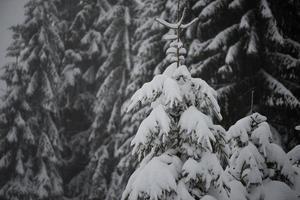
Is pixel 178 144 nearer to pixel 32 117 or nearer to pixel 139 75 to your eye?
pixel 139 75

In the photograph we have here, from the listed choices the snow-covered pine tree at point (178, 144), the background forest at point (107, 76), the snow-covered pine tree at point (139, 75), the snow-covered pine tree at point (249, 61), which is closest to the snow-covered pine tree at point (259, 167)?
the snow-covered pine tree at point (178, 144)

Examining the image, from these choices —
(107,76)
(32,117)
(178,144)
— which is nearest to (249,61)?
(178,144)

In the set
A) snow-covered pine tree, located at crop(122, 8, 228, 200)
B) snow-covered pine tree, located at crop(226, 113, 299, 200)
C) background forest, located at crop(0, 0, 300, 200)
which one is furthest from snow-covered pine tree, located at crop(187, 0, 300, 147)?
snow-covered pine tree, located at crop(122, 8, 228, 200)

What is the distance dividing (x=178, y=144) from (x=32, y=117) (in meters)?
19.0

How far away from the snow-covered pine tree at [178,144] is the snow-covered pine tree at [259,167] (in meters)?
1.26

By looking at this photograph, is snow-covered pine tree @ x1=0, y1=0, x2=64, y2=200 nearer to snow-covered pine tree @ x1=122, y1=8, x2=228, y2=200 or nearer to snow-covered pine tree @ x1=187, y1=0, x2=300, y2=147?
snow-covered pine tree @ x1=187, y1=0, x2=300, y2=147

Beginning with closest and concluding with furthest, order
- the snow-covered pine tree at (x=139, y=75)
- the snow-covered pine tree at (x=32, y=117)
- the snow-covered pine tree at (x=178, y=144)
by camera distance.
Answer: the snow-covered pine tree at (x=178, y=144) < the snow-covered pine tree at (x=139, y=75) < the snow-covered pine tree at (x=32, y=117)

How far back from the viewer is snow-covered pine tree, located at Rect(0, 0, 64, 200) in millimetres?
22469

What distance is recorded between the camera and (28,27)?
79.9 feet

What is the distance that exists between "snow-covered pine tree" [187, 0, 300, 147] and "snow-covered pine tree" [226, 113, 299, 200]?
791cm

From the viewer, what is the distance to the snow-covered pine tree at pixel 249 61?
15.4 metres

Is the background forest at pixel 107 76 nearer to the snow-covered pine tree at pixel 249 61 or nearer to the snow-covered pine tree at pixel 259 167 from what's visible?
the snow-covered pine tree at pixel 249 61

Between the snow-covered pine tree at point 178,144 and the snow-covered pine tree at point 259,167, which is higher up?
the snow-covered pine tree at point 178,144

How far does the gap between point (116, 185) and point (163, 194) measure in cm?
1745
